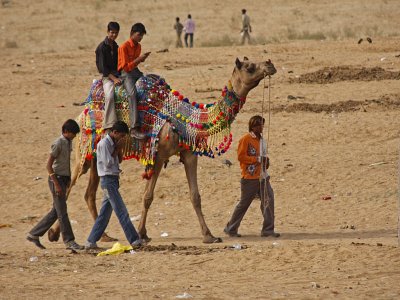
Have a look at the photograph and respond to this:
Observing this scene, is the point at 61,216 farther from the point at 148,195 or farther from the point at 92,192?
the point at 92,192

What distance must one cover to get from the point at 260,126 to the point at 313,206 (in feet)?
7.73

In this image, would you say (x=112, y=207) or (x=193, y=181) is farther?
(x=193, y=181)

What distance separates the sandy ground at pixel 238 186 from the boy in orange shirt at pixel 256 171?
32 cm

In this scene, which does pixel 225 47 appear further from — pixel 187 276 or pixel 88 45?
pixel 187 276

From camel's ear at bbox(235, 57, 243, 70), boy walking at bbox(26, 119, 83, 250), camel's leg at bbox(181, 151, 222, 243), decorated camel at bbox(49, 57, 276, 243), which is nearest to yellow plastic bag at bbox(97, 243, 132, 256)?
boy walking at bbox(26, 119, 83, 250)

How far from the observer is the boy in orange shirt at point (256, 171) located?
42.1 feet

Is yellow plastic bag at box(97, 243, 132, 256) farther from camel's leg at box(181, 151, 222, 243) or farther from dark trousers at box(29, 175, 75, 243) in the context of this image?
camel's leg at box(181, 151, 222, 243)

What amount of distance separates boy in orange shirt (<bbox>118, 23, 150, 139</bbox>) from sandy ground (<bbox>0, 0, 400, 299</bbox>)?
59.0 inches

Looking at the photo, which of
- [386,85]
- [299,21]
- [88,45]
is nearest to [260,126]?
[386,85]

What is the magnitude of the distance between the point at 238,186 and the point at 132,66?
3.56 m

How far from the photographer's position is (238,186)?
15.8 meters

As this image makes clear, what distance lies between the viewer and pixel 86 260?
11398mm

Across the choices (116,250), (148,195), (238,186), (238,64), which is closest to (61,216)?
(116,250)

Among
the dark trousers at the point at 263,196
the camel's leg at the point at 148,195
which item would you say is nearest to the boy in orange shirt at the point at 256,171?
the dark trousers at the point at 263,196
